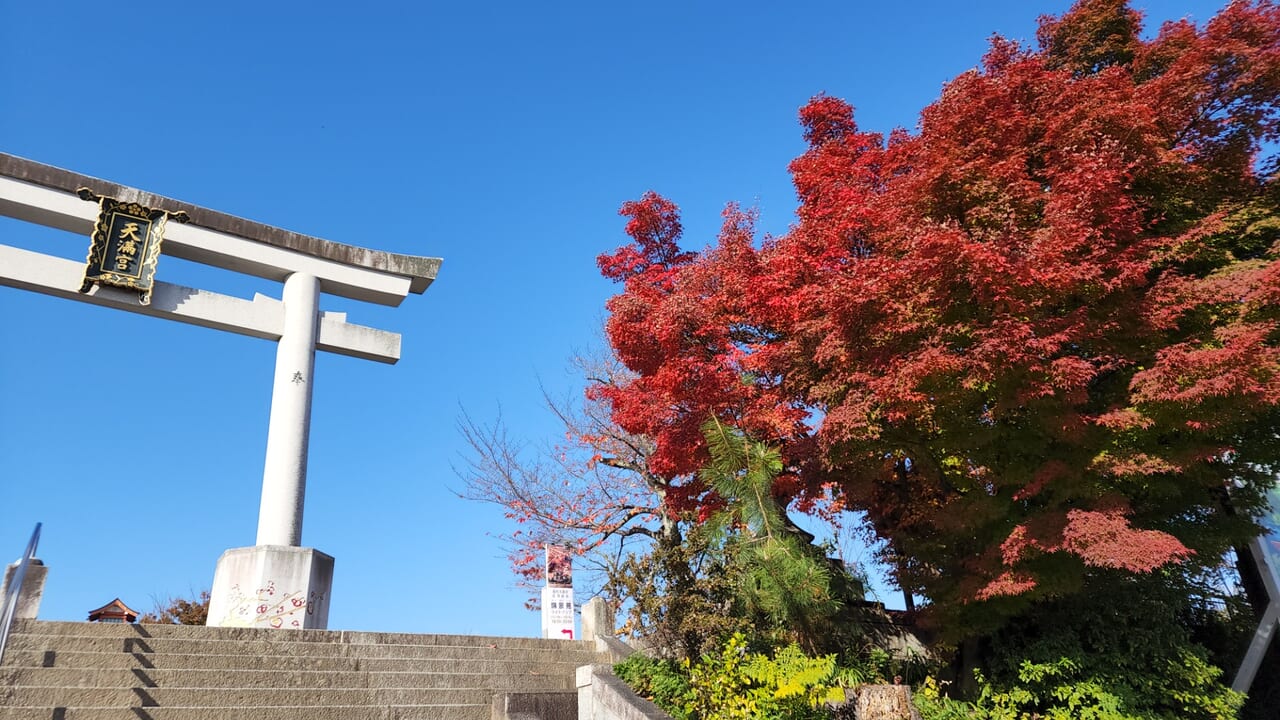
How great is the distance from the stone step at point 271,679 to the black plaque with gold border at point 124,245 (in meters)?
6.48

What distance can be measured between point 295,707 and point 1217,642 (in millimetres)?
11820

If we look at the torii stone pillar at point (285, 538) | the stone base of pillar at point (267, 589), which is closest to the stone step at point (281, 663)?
the torii stone pillar at point (285, 538)

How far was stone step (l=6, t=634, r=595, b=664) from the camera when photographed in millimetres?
6617

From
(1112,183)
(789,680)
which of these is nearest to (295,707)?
(789,680)

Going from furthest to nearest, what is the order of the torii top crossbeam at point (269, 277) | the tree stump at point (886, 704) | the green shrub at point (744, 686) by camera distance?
the torii top crossbeam at point (269, 277)
the tree stump at point (886, 704)
the green shrub at point (744, 686)

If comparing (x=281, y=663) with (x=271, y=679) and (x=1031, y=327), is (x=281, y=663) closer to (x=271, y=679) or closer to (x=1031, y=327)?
(x=271, y=679)

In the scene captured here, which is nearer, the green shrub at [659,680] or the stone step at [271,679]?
the stone step at [271,679]

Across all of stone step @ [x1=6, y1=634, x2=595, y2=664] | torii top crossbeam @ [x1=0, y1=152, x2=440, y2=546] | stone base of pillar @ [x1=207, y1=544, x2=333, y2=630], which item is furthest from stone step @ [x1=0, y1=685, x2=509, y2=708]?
torii top crossbeam @ [x1=0, y1=152, x2=440, y2=546]

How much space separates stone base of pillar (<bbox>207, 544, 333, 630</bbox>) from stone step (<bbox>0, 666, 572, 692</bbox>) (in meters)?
2.61

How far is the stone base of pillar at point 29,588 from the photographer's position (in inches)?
265

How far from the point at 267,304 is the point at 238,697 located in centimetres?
712

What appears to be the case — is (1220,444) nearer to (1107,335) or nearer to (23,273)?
(1107,335)

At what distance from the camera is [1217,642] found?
10.2 metres

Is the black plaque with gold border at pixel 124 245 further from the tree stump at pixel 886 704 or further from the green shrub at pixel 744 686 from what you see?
the tree stump at pixel 886 704
